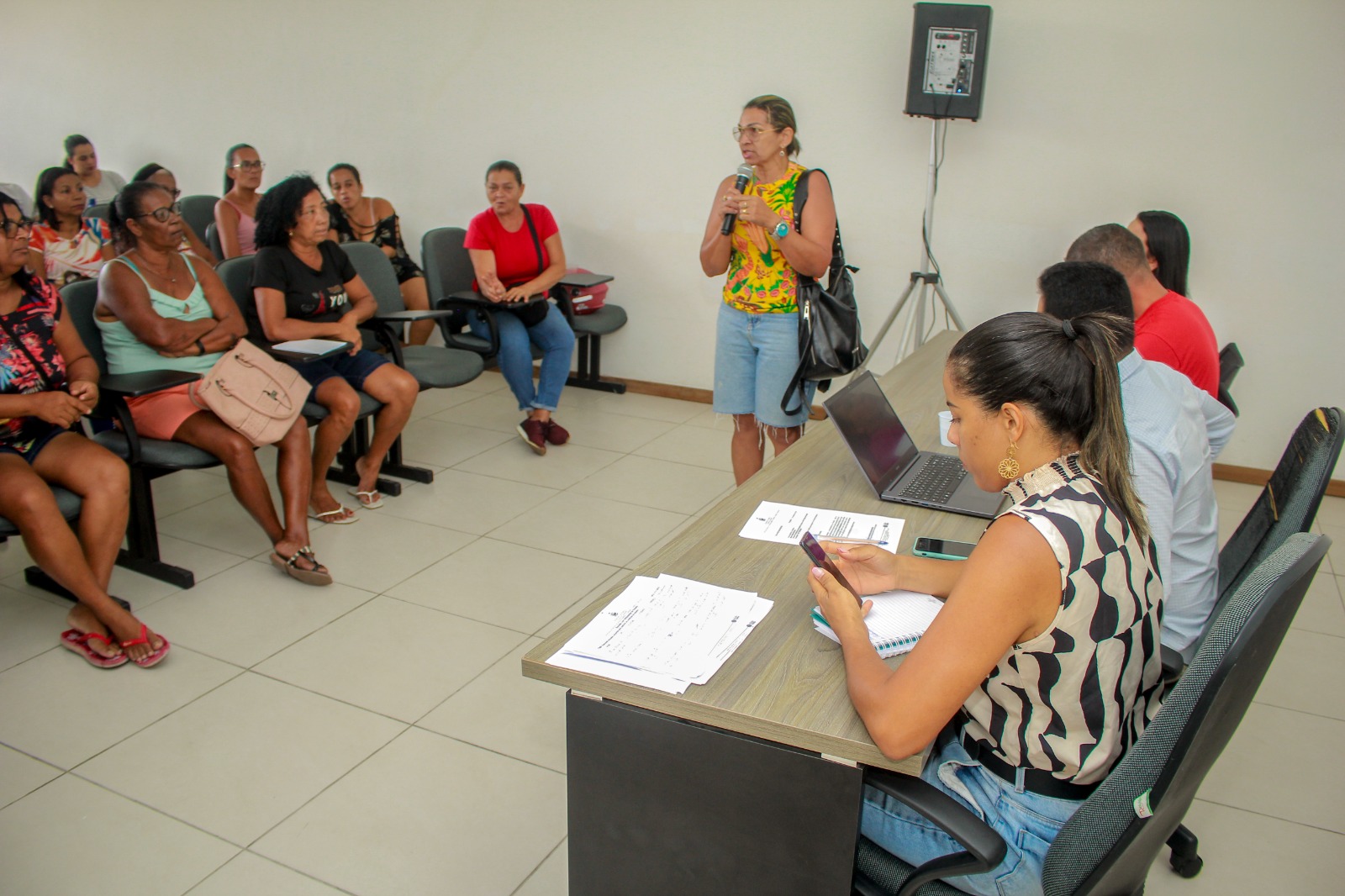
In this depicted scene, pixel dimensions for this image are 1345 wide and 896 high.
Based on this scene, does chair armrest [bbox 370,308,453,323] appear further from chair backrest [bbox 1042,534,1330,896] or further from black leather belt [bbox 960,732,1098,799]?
chair backrest [bbox 1042,534,1330,896]

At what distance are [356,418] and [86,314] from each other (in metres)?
0.96

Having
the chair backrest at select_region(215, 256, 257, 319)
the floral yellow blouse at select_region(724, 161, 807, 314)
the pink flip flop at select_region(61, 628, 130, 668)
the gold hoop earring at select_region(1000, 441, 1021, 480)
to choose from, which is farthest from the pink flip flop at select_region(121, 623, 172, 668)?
the gold hoop earring at select_region(1000, 441, 1021, 480)

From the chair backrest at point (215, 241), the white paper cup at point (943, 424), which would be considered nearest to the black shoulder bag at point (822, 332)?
the white paper cup at point (943, 424)

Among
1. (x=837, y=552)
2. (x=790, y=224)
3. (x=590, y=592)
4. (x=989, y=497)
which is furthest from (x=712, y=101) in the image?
(x=837, y=552)

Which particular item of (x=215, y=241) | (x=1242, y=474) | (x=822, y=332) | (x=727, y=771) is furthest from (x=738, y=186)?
(x=215, y=241)

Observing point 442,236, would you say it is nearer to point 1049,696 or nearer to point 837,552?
point 837,552

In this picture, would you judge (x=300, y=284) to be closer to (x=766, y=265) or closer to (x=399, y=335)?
(x=399, y=335)

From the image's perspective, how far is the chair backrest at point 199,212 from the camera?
5723mm

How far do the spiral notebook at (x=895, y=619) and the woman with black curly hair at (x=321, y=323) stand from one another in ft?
8.51

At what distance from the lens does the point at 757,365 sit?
10.6ft

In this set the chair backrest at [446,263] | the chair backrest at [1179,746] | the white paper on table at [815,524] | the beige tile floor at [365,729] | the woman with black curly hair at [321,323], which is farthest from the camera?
the chair backrest at [446,263]

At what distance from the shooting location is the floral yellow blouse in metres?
3.06

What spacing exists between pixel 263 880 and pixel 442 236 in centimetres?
349

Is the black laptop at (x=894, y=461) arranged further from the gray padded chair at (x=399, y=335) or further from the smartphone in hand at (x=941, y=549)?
the gray padded chair at (x=399, y=335)
